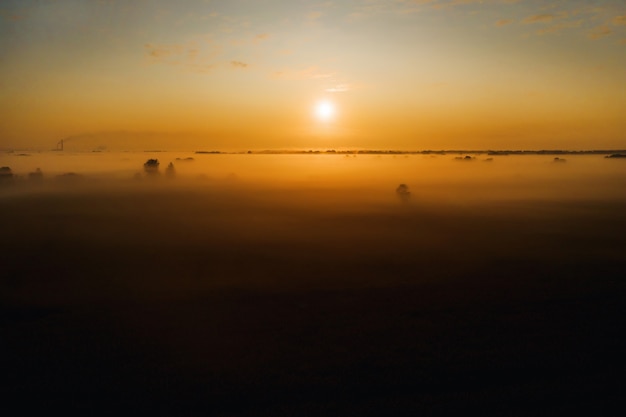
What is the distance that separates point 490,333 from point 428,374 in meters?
1.85

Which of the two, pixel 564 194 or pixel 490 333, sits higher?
pixel 564 194

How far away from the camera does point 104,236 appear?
15.6 meters

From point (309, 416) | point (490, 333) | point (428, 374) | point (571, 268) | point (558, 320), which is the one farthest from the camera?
point (571, 268)

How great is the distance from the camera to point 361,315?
8.08 meters

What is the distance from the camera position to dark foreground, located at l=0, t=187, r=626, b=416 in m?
5.54

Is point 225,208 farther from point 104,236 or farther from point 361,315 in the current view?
point 361,315

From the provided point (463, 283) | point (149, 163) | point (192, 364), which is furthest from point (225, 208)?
point (149, 163)

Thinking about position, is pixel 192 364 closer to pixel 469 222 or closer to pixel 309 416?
pixel 309 416

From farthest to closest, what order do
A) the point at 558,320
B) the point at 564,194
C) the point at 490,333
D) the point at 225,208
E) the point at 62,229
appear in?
1. the point at 564,194
2. the point at 225,208
3. the point at 62,229
4. the point at 558,320
5. the point at 490,333

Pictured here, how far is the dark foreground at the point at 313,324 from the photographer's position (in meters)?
5.54

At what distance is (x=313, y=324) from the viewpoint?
302 inches

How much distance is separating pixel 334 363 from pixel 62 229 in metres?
14.5

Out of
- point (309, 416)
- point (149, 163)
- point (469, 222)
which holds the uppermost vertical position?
point (149, 163)

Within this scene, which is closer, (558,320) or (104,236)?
(558,320)
